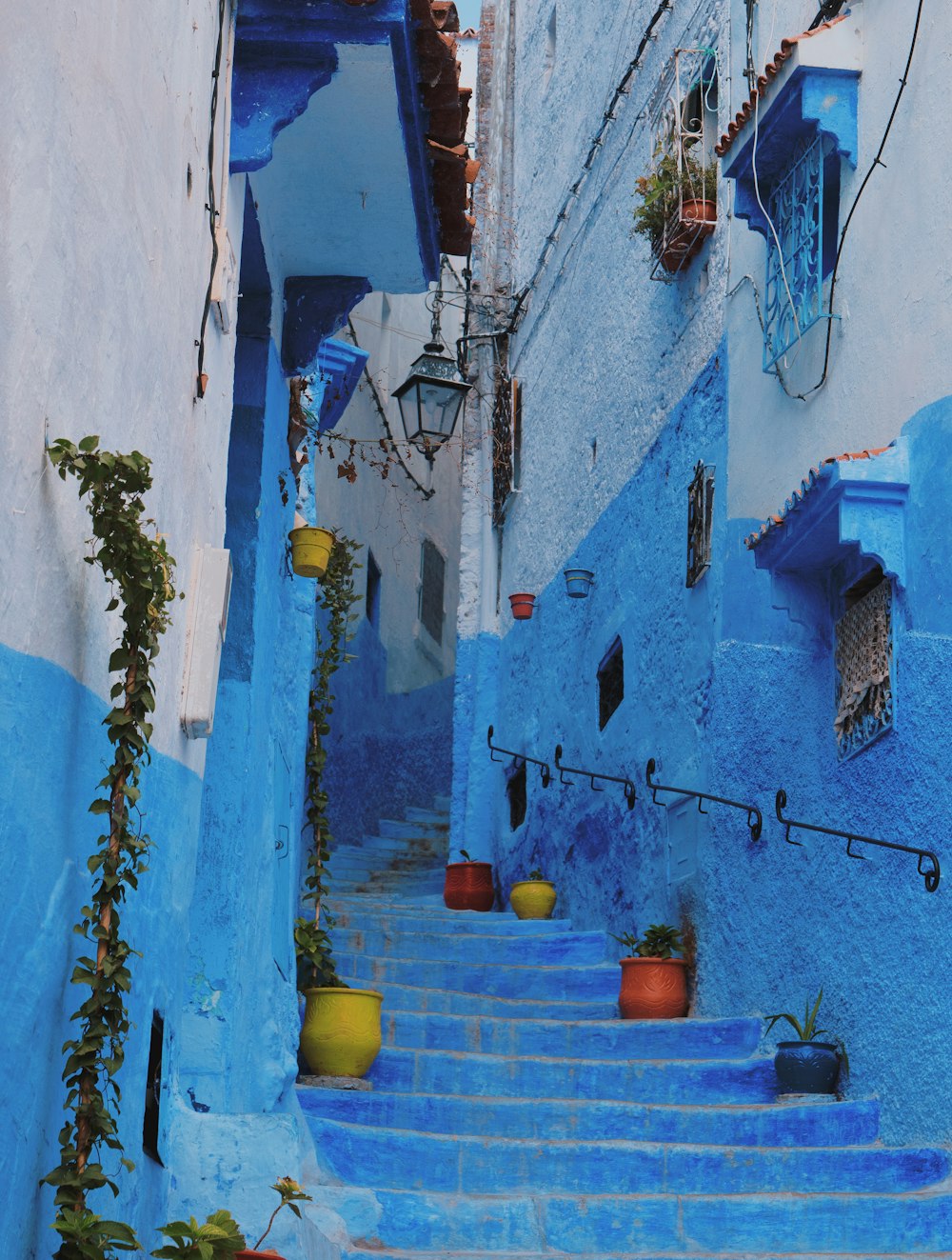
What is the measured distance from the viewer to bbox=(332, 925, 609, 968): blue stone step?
8719 millimetres

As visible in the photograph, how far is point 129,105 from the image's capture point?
3.43 metres

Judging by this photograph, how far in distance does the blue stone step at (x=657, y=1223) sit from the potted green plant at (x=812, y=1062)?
999 mm

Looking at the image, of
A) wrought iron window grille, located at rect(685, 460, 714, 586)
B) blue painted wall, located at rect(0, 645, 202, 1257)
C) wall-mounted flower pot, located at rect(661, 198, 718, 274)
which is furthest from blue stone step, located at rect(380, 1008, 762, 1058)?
wall-mounted flower pot, located at rect(661, 198, 718, 274)

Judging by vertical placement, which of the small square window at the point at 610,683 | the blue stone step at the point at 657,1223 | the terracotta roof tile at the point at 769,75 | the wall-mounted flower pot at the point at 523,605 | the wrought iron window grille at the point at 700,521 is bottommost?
the blue stone step at the point at 657,1223

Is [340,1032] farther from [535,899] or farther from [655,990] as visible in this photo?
[535,899]

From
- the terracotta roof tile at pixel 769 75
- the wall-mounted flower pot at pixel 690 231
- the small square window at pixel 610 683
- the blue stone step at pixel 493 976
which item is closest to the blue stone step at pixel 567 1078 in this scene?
the blue stone step at pixel 493 976

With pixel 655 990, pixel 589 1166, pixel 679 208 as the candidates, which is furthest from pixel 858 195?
pixel 589 1166

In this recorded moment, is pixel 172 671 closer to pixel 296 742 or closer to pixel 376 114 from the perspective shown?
pixel 376 114

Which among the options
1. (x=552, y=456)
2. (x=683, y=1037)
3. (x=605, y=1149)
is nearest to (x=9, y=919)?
(x=605, y=1149)

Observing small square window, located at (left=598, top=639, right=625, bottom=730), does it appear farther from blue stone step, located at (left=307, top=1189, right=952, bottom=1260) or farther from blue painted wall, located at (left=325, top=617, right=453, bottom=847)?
blue stone step, located at (left=307, top=1189, right=952, bottom=1260)

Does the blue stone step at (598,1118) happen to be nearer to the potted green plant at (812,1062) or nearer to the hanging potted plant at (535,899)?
the potted green plant at (812,1062)

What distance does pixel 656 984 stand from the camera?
800 centimetres

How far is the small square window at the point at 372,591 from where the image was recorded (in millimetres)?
14719

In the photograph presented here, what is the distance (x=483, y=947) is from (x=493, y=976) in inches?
19.9
